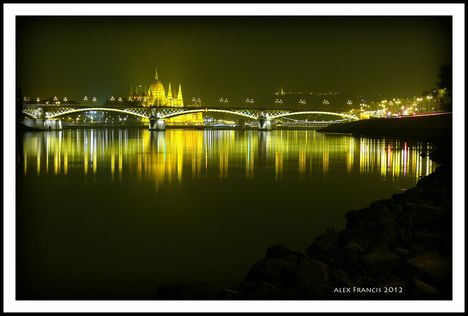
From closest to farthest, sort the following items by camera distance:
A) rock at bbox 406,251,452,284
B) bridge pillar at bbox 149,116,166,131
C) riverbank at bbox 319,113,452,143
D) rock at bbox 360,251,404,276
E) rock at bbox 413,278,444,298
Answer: rock at bbox 413,278,444,298, rock at bbox 406,251,452,284, rock at bbox 360,251,404,276, riverbank at bbox 319,113,452,143, bridge pillar at bbox 149,116,166,131

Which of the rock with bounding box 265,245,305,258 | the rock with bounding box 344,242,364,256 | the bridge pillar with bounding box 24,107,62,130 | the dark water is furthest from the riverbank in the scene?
the bridge pillar with bounding box 24,107,62,130

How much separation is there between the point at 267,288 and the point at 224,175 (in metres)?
12.0

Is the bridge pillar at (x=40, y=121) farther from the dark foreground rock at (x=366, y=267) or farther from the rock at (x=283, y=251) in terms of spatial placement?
the rock at (x=283, y=251)

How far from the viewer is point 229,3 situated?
3.69 metres

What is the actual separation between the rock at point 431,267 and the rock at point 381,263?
11 cm

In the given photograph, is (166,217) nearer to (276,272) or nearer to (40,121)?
(276,272)

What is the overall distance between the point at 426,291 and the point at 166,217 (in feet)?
17.7

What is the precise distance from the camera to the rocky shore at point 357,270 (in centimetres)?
436

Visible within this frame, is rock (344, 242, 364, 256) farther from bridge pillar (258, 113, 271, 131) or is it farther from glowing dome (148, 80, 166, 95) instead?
glowing dome (148, 80, 166, 95)

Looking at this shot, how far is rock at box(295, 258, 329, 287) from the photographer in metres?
4.62

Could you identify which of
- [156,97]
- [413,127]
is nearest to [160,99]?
[156,97]

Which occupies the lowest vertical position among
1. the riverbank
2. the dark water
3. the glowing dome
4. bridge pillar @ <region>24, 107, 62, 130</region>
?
the dark water

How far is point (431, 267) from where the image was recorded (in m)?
4.79

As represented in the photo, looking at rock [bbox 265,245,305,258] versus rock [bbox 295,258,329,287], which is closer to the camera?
rock [bbox 295,258,329,287]
